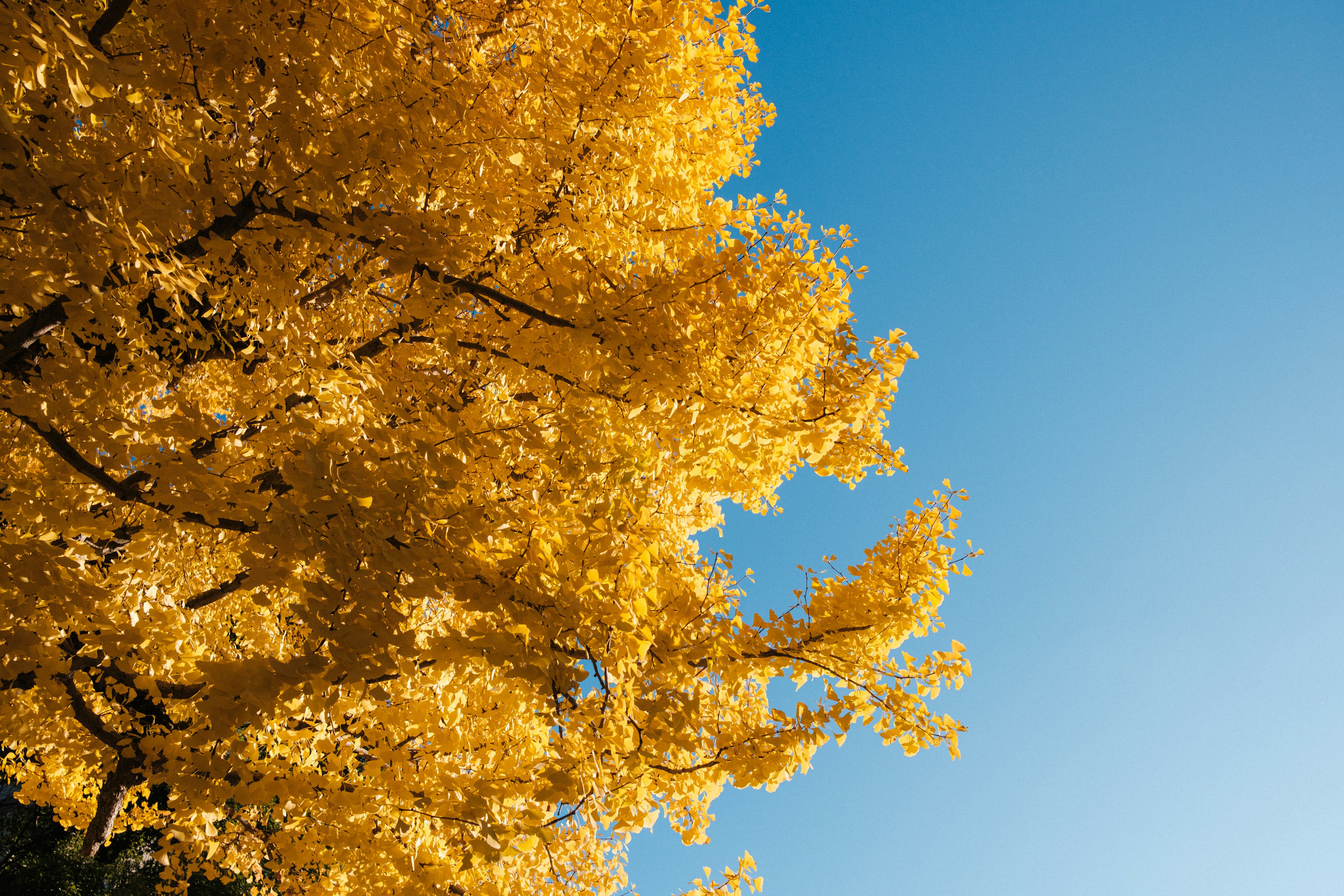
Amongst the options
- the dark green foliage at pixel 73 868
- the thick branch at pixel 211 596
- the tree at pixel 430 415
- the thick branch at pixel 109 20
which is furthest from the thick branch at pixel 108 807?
the dark green foliage at pixel 73 868

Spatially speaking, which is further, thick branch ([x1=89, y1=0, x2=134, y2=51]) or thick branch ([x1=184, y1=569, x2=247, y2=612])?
thick branch ([x1=184, y1=569, x2=247, y2=612])

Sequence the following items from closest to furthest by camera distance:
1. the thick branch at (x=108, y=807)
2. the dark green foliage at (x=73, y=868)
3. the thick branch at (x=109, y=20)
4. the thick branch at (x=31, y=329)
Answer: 1. the thick branch at (x=109, y=20)
2. the thick branch at (x=31, y=329)
3. the thick branch at (x=108, y=807)
4. the dark green foliage at (x=73, y=868)

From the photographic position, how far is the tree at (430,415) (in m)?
2.16

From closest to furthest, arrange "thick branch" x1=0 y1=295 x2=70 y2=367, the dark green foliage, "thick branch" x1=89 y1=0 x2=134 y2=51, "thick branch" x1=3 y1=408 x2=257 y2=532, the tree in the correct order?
the tree
"thick branch" x1=89 y1=0 x2=134 y2=51
"thick branch" x1=3 y1=408 x2=257 y2=532
"thick branch" x1=0 y1=295 x2=70 y2=367
the dark green foliage

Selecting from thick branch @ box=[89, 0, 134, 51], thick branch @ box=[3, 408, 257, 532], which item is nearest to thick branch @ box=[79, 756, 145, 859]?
thick branch @ box=[3, 408, 257, 532]

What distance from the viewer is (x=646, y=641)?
7.14ft

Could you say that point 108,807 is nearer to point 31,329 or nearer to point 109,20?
point 31,329

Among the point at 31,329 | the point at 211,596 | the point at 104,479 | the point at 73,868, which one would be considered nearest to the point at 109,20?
the point at 31,329

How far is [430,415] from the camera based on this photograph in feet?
10.2

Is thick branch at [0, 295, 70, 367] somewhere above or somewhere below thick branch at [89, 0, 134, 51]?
below

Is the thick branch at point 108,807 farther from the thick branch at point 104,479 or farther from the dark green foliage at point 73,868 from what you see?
the dark green foliage at point 73,868

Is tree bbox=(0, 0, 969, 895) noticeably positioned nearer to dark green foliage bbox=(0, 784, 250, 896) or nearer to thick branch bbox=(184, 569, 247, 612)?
thick branch bbox=(184, 569, 247, 612)

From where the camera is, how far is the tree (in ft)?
7.07

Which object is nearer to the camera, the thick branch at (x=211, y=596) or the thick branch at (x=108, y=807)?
the thick branch at (x=211, y=596)
